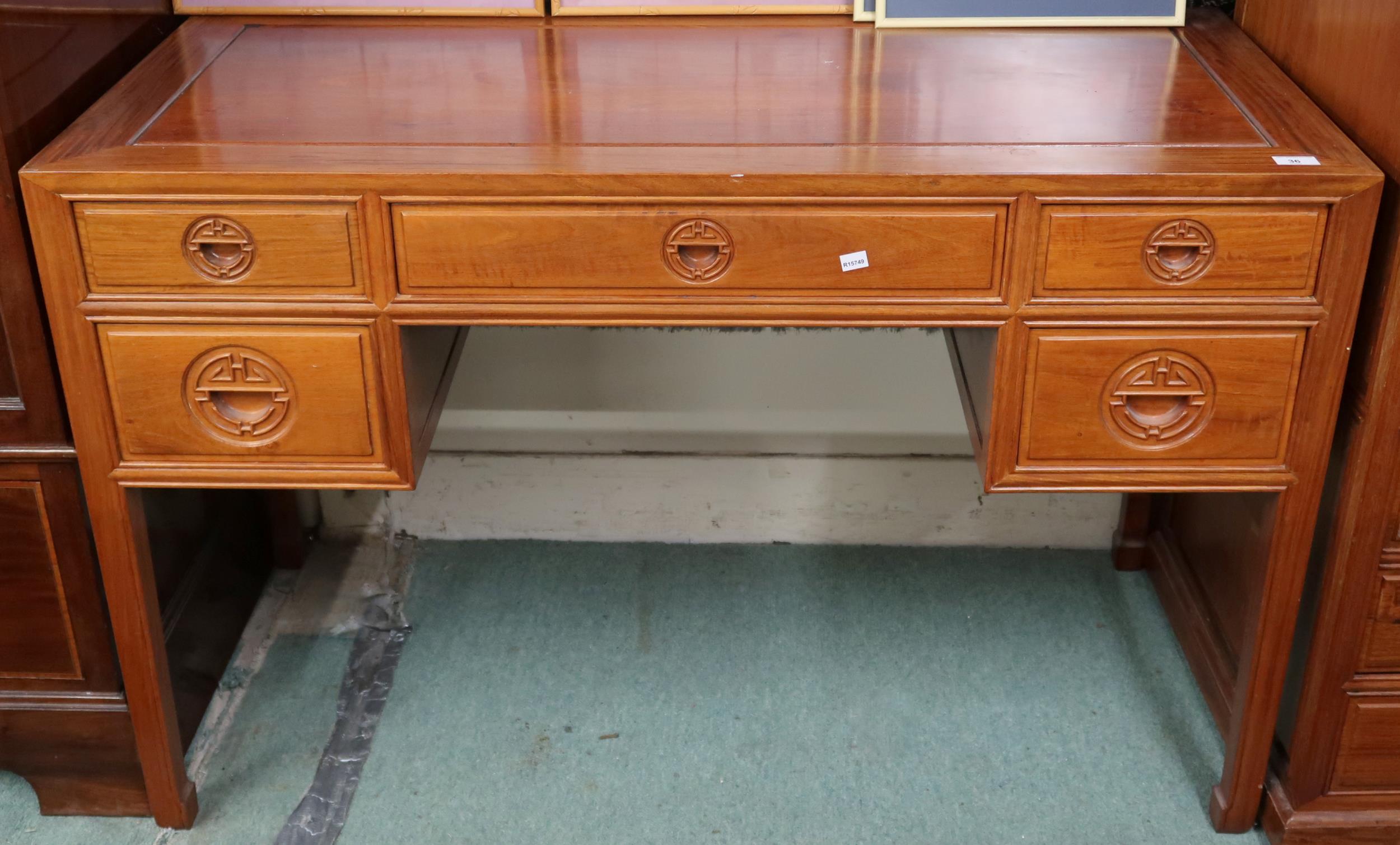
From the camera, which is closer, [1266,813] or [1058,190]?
[1058,190]

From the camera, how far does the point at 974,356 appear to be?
1521 millimetres

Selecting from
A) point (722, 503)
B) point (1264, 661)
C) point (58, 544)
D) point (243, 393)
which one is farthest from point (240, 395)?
point (1264, 661)

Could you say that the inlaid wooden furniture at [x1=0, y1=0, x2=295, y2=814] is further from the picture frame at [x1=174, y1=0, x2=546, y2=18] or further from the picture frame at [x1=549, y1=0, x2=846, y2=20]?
the picture frame at [x1=549, y1=0, x2=846, y2=20]

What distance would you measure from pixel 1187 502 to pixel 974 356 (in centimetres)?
57

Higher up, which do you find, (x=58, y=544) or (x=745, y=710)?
(x=58, y=544)

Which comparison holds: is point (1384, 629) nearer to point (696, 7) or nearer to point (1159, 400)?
point (1159, 400)

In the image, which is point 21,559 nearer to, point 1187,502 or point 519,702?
point 519,702

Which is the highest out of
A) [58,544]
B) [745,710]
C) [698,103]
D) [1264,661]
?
[698,103]

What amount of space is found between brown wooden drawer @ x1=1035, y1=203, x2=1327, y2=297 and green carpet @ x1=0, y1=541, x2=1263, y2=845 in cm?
68

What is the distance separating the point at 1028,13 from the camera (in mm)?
1647

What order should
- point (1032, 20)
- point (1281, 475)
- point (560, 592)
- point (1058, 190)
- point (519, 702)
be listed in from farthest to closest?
1. point (560, 592)
2. point (519, 702)
3. point (1032, 20)
4. point (1281, 475)
5. point (1058, 190)

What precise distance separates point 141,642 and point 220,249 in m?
0.48

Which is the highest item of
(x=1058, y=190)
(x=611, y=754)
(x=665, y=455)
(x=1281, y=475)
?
(x=1058, y=190)

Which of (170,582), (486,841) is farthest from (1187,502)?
(170,582)
